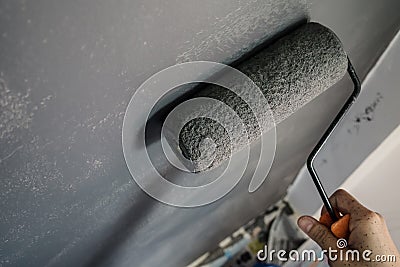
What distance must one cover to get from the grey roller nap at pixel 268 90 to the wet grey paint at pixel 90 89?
3cm

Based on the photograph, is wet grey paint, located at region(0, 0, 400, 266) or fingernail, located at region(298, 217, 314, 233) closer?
wet grey paint, located at region(0, 0, 400, 266)

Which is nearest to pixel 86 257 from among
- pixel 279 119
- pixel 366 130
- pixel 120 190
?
pixel 120 190

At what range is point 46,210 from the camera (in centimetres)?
53

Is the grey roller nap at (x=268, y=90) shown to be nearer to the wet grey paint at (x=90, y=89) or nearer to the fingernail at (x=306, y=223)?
the wet grey paint at (x=90, y=89)

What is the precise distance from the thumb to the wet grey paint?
0.15m

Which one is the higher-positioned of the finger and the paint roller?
the paint roller

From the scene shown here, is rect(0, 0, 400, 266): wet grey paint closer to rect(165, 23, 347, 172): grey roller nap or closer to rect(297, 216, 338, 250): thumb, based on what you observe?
rect(165, 23, 347, 172): grey roller nap

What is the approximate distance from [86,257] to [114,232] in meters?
0.06

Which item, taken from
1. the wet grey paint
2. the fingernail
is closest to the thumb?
A: the fingernail

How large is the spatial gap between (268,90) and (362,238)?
0.71 ft

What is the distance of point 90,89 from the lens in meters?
0.42

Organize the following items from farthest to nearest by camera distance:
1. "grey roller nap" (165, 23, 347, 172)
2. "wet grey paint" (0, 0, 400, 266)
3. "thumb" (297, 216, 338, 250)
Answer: "thumb" (297, 216, 338, 250), "grey roller nap" (165, 23, 347, 172), "wet grey paint" (0, 0, 400, 266)

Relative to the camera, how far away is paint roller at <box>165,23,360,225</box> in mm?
512

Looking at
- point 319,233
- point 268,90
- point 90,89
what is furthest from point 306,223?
point 90,89
